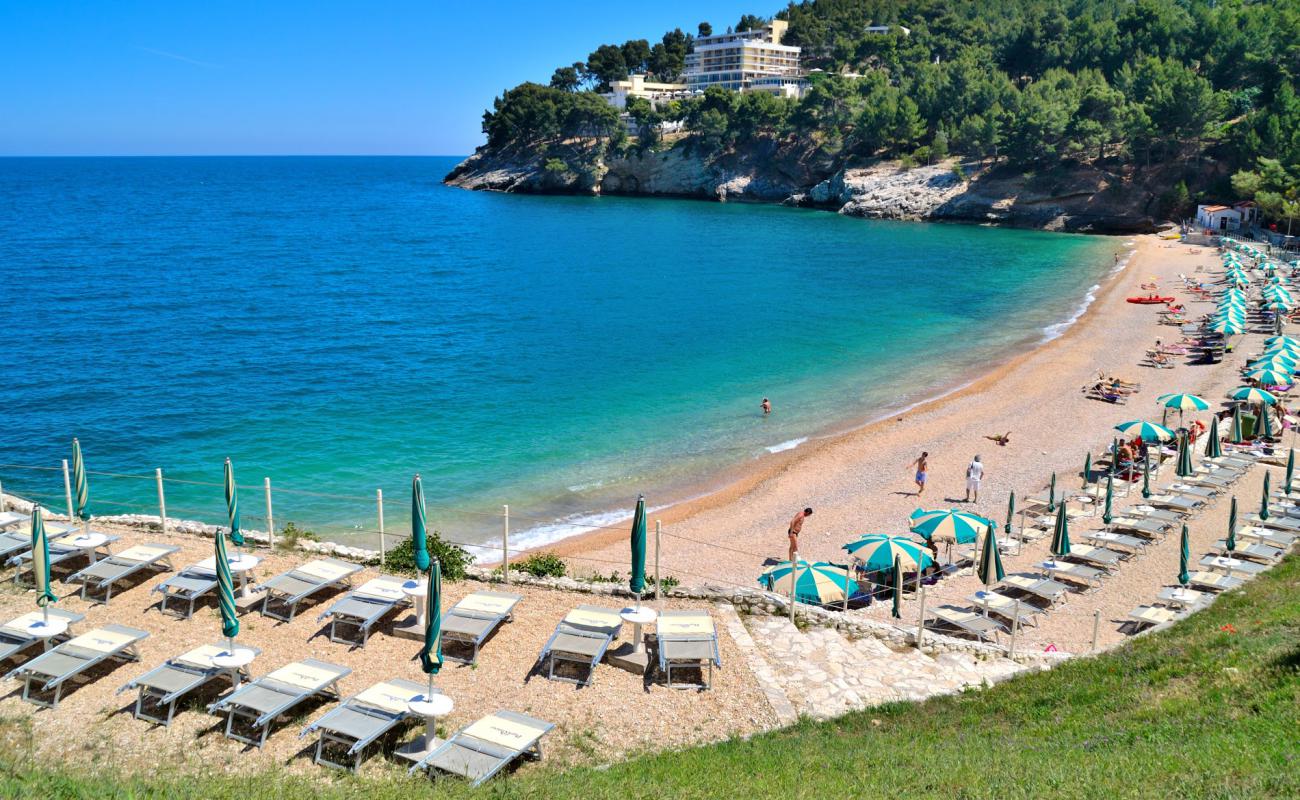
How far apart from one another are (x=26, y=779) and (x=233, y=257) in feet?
239

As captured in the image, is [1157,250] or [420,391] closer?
[420,391]

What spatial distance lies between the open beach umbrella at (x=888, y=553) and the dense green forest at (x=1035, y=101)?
197 feet

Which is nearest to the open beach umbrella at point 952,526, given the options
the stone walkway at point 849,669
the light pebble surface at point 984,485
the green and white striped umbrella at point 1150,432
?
the light pebble surface at point 984,485

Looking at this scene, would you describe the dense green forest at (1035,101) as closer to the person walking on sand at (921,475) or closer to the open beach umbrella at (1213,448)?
the open beach umbrella at (1213,448)

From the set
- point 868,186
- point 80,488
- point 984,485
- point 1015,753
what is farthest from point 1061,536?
point 868,186

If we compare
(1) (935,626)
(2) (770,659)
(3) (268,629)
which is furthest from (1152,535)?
(3) (268,629)

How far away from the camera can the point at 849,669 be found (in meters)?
12.3

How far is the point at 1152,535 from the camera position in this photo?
1894 centimetres

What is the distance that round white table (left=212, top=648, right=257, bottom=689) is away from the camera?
10695mm

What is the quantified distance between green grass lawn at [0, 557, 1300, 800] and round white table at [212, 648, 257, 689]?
179 cm

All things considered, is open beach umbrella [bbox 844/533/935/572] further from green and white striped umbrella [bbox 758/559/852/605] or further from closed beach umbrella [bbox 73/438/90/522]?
closed beach umbrella [bbox 73/438/90/522]

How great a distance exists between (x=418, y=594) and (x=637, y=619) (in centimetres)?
300

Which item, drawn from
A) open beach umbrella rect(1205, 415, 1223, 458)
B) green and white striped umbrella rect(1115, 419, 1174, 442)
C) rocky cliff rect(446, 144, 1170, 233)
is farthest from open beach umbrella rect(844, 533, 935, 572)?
rocky cliff rect(446, 144, 1170, 233)

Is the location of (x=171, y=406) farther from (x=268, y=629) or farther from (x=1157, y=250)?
(x=1157, y=250)
